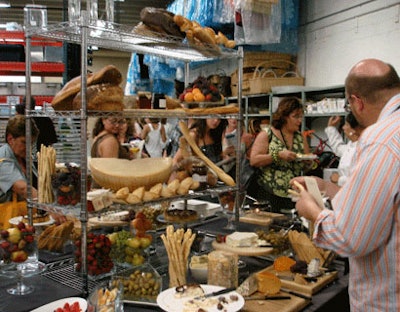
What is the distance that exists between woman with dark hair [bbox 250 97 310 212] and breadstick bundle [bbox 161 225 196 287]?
1940mm

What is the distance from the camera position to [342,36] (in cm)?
530

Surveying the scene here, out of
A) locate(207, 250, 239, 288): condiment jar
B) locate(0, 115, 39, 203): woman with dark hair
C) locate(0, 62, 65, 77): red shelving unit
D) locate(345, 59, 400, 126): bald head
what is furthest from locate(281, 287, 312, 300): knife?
locate(0, 62, 65, 77): red shelving unit

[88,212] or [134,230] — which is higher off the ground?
[88,212]

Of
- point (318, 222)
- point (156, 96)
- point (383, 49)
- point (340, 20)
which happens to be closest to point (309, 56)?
point (340, 20)

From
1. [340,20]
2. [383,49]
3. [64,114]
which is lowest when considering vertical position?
[64,114]

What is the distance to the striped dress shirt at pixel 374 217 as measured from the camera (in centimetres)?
143

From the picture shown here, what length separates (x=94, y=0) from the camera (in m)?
2.09

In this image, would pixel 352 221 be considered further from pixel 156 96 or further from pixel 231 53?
pixel 231 53

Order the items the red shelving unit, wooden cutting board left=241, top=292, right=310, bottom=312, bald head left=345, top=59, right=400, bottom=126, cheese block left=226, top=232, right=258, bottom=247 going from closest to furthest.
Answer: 1. bald head left=345, top=59, right=400, bottom=126
2. wooden cutting board left=241, top=292, right=310, bottom=312
3. cheese block left=226, top=232, right=258, bottom=247
4. the red shelving unit

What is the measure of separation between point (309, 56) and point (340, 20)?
2.12 ft

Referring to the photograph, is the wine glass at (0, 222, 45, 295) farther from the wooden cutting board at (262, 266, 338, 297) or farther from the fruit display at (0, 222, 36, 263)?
the wooden cutting board at (262, 266, 338, 297)

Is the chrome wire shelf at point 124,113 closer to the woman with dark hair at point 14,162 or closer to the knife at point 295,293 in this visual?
the woman with dark hair at point 14,162

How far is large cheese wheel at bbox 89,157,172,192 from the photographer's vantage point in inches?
85.6

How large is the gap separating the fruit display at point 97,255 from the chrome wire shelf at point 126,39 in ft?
2.97
